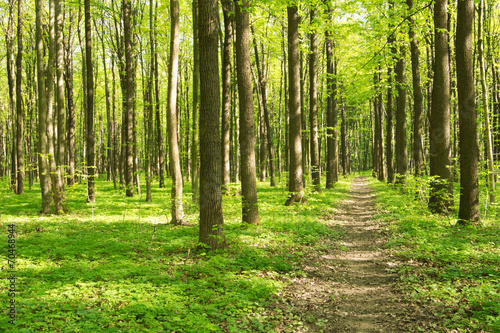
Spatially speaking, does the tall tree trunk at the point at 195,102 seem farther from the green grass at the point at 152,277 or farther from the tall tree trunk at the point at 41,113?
the tall tree trunk at the point at 41,113

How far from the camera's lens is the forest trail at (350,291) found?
4691 millimetres

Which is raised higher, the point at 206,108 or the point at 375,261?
the point at 206,108

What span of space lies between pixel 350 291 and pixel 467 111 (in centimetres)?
617

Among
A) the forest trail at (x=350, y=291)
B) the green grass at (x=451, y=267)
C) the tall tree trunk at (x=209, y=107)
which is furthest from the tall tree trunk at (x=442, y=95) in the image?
the tall tree trunk at (x=209, y=107)

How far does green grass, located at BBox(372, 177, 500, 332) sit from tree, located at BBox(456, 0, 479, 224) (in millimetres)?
972

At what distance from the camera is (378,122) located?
26875mm

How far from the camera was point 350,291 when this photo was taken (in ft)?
19.2

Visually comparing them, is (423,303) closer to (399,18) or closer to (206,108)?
(206,108)

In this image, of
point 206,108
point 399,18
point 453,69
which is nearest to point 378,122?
point 453,69

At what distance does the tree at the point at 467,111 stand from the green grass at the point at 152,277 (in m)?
3.90

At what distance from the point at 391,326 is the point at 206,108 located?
519 cm

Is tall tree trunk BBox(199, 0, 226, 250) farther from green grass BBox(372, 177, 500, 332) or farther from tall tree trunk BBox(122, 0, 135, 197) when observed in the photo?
tall tree trunk BBox(122, 0, 135, 197)

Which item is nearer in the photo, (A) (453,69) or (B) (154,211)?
(B) (154,211)

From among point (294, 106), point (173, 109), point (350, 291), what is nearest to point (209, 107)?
point (173, 109)
